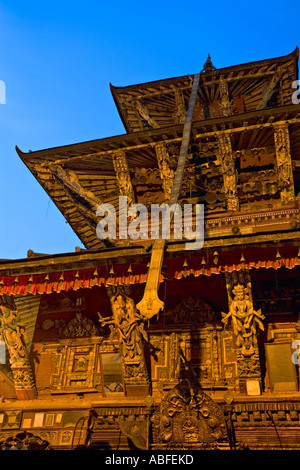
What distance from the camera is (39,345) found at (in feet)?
33.9

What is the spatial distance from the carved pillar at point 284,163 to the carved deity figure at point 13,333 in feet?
25.7

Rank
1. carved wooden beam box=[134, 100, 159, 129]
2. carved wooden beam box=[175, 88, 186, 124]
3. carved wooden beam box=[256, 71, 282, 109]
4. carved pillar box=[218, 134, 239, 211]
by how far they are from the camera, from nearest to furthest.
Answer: carved pillar box=[218, 134, 239, 211], carved wooden beam box=[256, 71, 282, 109], carved wooden beam box=[175, 88, 186, 124], carved wooden beam box=[134, 100, 159, 129]

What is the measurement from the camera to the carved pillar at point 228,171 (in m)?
12.5

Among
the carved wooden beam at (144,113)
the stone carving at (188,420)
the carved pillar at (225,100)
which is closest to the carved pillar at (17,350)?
the stone carving at (188,420)

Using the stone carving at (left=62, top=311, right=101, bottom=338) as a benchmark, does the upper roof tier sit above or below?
above

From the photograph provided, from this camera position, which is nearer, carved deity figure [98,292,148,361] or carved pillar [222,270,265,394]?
carved pillar [222,270,265,394]

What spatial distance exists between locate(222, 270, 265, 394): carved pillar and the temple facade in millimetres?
23

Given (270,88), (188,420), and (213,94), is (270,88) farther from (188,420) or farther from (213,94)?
(188,420)

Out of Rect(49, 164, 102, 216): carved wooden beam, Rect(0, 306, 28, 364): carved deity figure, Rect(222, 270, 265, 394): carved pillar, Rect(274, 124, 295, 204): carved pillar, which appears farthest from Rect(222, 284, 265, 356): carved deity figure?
Rect(49, 164, 102, 216): carved wooden beam

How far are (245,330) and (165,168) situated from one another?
20.7 feet

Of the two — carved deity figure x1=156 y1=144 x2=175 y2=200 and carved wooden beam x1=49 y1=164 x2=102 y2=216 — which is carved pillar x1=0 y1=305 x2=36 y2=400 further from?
carved deity figure x1=156 y1=144 x2=175 y2=200

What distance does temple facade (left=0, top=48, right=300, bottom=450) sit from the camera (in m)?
8.15

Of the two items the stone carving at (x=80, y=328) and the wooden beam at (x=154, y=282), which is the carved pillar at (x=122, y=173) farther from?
the stone carving at (x=80, y=328)
